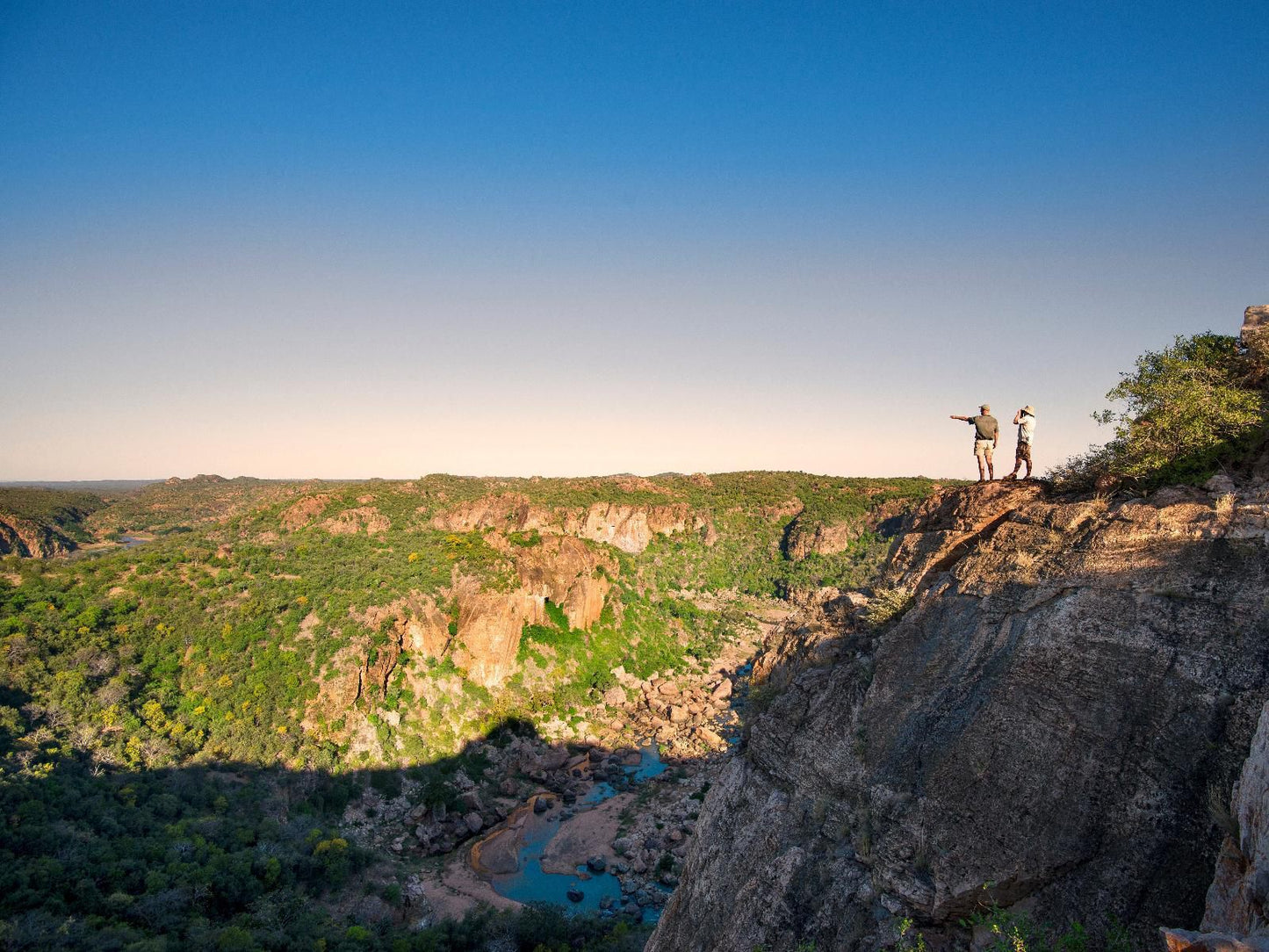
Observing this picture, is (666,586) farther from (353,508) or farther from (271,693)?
(271,693)

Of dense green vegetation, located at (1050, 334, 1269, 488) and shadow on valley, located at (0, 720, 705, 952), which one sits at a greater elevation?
dense green vegetation, located at (1050, 334, 1269, 488)

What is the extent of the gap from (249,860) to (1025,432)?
107ft

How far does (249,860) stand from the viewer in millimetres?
25359

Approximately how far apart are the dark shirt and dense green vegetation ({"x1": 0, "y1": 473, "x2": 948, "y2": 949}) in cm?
2522

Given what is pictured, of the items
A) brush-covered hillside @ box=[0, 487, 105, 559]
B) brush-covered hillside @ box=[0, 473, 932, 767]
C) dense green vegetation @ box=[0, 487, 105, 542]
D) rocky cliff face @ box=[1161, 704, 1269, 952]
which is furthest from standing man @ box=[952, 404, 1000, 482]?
dense green vegetation @ box=[0, 487, 105, 542]

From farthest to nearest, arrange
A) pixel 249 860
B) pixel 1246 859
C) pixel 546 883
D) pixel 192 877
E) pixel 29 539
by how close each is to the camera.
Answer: pixel 29 539 → pixel 546 883 → pixel 249 860 → pixel 192 877 → pixel 1246 859

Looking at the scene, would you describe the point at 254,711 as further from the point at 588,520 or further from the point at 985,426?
A: the point at 588,520

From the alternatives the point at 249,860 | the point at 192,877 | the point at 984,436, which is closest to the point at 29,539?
the point at 249,860

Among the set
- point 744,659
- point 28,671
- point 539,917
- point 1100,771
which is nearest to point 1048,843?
point 1100,771

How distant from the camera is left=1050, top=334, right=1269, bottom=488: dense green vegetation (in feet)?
34.3

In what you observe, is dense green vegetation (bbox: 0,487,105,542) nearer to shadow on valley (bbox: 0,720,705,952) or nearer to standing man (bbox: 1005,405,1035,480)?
shadow on valley (bbox: 0,720,705,952)

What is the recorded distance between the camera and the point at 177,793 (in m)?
29.7

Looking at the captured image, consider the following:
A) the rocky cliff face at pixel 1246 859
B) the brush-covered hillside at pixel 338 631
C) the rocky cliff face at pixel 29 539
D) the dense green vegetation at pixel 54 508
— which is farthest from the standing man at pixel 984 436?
the dense green vegetation at pixel 54 508

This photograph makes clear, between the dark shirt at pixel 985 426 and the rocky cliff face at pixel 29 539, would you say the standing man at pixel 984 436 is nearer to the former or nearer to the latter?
the dark shirt at pixel 985 426
